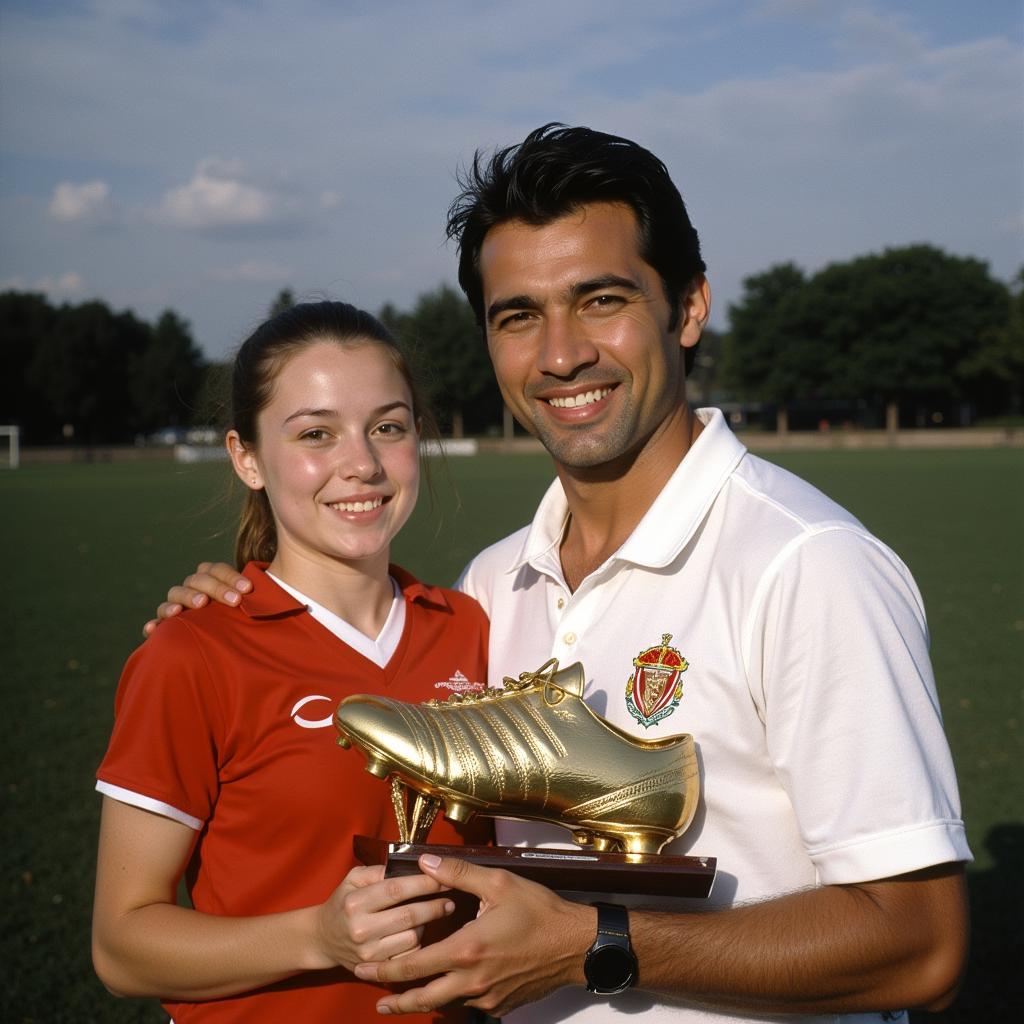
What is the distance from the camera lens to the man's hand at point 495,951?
1.97m

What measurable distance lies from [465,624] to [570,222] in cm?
115

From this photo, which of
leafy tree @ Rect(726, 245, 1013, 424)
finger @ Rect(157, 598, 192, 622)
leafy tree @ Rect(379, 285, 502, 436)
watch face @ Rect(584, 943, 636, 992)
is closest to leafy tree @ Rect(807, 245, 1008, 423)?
leafy tree @ Rect(726, 245, 1013, 424)

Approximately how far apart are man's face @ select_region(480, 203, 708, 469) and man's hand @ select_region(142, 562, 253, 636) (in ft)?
3.05

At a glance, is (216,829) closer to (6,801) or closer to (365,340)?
(365,340)

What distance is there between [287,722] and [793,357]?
309ft

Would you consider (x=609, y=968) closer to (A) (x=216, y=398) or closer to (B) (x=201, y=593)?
(B) (x=201, y=593)

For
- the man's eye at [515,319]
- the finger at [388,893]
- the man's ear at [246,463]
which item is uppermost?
the man's eye at [515,319]

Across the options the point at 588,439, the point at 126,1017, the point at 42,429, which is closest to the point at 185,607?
the point at 588,439

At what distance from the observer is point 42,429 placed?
3423 inches

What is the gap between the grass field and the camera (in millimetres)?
5316

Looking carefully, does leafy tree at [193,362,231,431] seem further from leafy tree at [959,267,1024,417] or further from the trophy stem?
leafy tree at [959,267,1024,417]

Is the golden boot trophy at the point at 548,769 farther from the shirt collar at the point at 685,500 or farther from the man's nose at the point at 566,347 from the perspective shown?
the man's nose at the point at 566,347

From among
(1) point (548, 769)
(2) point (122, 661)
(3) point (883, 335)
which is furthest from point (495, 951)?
(3) point (883, 335)

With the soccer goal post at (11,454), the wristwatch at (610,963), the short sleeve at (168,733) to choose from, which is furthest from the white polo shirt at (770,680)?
the soccer goal post at (11,454)
